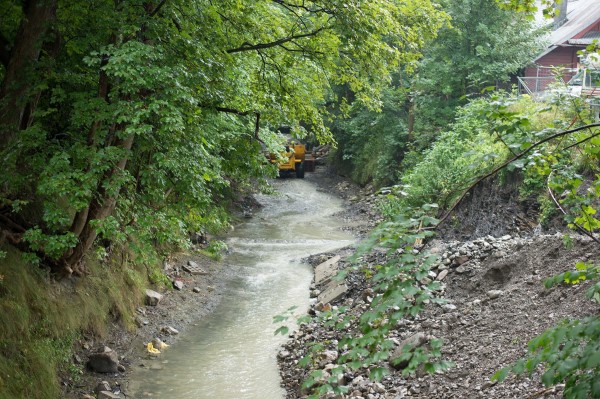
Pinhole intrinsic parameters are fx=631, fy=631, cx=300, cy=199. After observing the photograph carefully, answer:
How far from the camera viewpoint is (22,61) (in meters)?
8.47

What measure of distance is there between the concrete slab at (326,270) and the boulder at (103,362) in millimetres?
5942

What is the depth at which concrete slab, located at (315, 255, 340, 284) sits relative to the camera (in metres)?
14.7

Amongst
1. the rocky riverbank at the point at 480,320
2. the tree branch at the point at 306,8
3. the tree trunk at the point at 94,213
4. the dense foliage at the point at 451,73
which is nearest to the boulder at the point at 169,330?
the tree trunk at the point at 94,213

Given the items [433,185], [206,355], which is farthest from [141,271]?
[433,185]

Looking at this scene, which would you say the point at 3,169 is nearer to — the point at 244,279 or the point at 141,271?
the point at 141,271

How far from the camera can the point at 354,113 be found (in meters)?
32.8

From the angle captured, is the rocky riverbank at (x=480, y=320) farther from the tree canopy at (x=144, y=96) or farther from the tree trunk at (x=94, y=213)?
the tree trunk at (x=94, y=213)

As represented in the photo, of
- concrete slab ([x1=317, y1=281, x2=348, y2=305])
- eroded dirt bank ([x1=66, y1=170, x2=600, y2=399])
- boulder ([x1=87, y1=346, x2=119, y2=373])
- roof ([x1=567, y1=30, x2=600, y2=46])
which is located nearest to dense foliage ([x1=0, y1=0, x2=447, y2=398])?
boulder ([x1=87, y1=346, x2=119, y2=373])

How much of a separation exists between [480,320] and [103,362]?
5642 millimetres

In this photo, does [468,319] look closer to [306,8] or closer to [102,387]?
[102,387]

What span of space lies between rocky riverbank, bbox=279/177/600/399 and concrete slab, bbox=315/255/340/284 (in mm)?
2006

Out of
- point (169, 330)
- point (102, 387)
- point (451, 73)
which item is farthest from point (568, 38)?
point (102, 387)

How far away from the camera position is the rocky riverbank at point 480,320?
24.6ft

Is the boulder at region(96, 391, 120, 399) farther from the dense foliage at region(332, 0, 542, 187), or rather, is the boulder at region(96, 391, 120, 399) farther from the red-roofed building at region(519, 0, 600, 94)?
the red-roofed building at region(519, 0, 600, 94)
